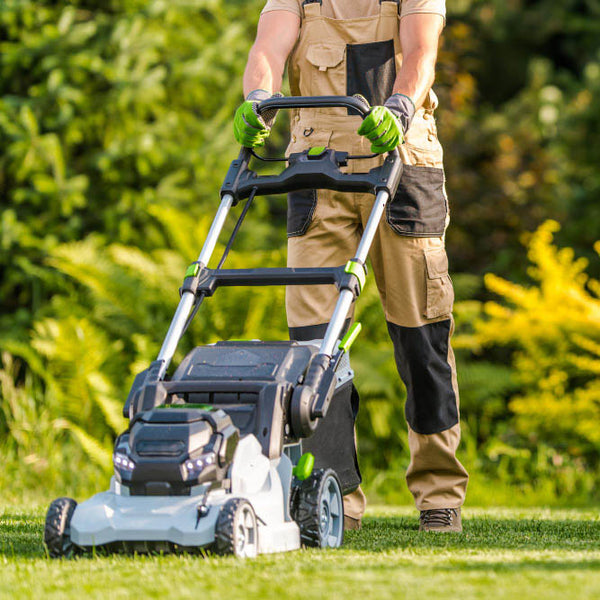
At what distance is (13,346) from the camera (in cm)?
627

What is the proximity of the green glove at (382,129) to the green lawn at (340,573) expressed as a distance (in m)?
1.18

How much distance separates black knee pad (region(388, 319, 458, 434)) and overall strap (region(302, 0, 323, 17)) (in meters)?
1.11

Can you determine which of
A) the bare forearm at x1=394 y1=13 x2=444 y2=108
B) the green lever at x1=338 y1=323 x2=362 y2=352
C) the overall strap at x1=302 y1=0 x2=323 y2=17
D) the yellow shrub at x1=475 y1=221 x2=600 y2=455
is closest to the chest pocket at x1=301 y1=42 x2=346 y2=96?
the overall strap at x1=302 y1=0 x2=323 y2=17

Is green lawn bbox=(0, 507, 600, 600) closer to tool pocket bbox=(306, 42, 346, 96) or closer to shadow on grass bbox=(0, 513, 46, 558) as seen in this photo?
shadow on grass bbox=(0, 513, 46, 558)

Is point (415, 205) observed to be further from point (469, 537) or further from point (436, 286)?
point (469, 537)

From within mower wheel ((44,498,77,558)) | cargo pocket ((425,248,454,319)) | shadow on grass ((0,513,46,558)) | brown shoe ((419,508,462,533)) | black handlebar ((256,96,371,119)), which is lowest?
shadow on grass ((0,513,46,558))

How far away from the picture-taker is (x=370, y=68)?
3510 millimetres

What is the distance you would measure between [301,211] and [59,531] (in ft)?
4.79

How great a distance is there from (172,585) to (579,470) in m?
4.37

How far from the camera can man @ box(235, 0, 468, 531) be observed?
3.44 m

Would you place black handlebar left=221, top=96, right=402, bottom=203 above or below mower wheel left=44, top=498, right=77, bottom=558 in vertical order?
above

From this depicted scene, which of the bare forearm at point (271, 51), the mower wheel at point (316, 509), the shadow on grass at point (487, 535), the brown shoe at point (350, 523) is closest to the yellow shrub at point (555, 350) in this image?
the shadow on grass at point (487, 535)

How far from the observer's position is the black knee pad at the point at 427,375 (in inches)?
136

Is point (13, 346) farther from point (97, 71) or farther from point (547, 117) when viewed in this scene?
point (547, 117)
